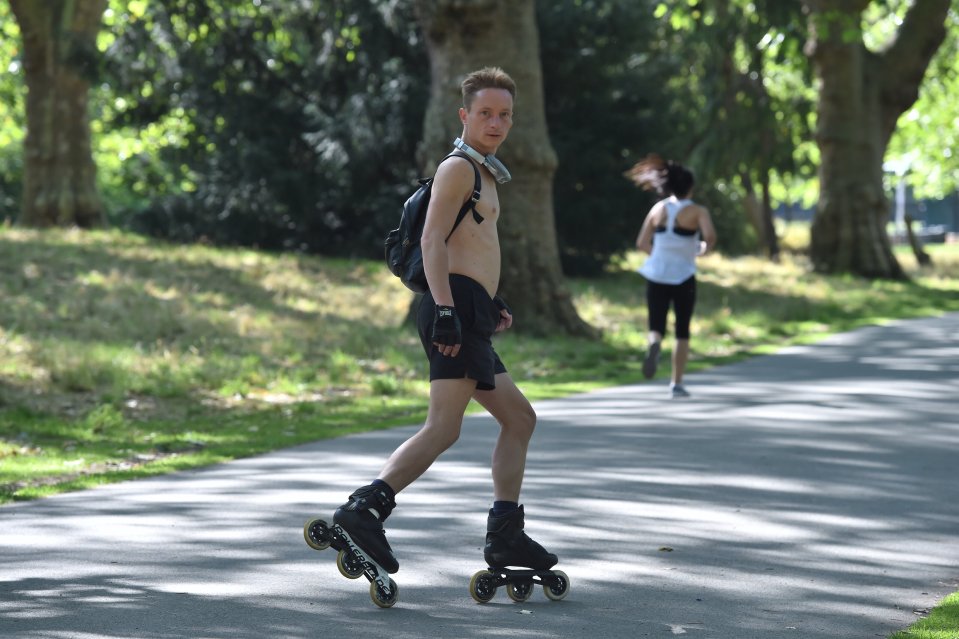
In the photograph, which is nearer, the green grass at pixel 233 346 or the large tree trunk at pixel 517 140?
the green grass at pixel 233 346

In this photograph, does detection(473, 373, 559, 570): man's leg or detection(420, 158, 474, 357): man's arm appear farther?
detection(473, 373, 559, 570): man's leg

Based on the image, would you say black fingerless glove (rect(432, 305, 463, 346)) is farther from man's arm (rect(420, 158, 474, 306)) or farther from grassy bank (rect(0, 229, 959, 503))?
grassy bank (rect(0, 229, 959, 503))

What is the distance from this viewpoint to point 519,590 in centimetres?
571

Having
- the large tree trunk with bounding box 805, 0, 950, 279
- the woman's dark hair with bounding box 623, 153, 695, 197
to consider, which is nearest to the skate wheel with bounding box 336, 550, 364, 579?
the woman's dark hair with bounding box 623, 153, 695, 197

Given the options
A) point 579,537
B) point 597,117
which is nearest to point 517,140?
point 597,117

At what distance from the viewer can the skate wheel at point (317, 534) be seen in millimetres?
5488

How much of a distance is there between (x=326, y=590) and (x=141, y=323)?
11309mm

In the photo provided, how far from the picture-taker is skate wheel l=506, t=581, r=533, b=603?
5688 millimetres

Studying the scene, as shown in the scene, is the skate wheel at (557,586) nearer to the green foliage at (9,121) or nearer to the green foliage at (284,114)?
the green foliage at (284,114)

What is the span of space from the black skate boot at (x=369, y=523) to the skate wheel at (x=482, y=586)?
1.01 feet

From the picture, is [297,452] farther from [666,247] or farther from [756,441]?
[666,247]

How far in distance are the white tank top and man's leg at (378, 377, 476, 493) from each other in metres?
7.19

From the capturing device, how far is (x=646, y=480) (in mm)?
8484

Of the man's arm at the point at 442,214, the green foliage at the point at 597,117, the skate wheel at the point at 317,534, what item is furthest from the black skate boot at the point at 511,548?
the green foliage at the point at 597,117
